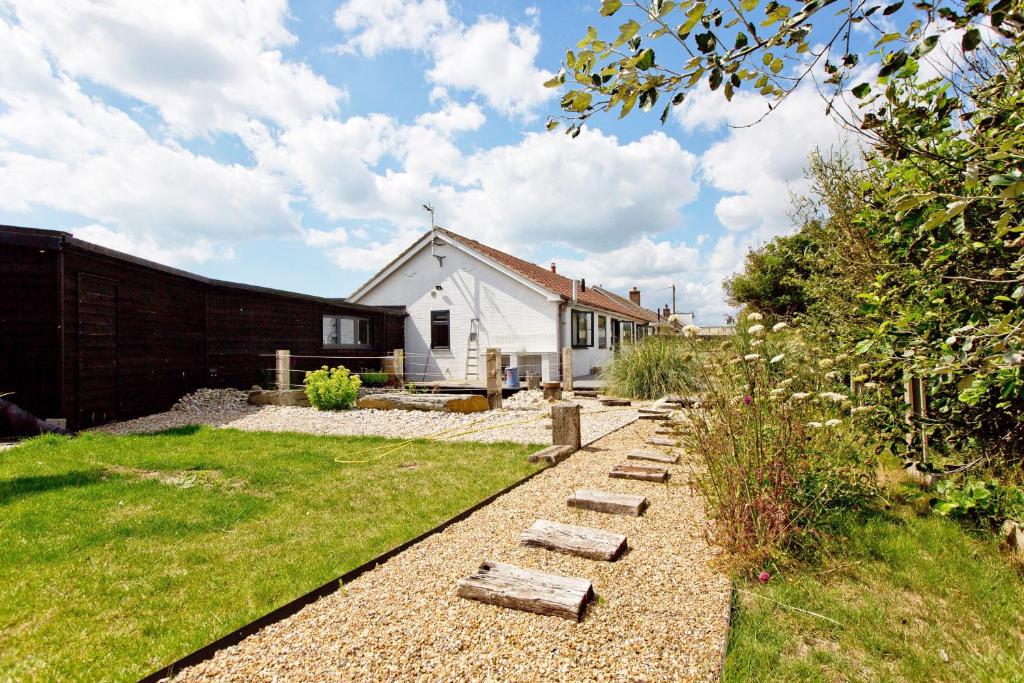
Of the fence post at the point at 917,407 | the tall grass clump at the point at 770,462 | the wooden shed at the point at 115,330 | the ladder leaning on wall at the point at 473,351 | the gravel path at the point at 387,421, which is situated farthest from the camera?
the ladder leaning on wall at the point at 473,351

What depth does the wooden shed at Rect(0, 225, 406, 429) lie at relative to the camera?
8367mm

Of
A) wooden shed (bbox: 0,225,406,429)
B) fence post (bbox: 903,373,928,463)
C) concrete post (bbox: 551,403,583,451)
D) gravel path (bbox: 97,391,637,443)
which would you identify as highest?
wooden shed (bbox: 0,225,406,429)

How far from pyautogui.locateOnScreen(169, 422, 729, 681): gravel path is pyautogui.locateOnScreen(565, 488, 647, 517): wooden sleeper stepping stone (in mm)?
490

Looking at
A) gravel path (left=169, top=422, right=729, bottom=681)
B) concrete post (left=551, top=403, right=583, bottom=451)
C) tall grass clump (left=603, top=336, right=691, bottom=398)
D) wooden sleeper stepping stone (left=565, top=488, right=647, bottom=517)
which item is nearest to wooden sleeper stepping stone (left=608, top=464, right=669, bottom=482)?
wooden sleeper stepping stone (left=565, top=488, right=647, bottom=517)

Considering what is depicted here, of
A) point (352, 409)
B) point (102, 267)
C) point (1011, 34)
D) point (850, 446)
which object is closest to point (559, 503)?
point (850, 446)

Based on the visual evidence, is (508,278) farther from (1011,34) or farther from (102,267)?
(1011,34)

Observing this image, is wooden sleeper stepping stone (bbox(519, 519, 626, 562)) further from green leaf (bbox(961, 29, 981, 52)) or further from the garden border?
green leaf (bbox(961, 29, 981, 52))

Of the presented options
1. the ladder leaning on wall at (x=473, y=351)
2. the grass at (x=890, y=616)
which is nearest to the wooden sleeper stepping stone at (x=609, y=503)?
the grass at (x=890, y=616)

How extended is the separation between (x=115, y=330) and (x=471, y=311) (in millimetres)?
10219

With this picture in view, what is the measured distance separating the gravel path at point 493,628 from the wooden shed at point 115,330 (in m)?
8.72

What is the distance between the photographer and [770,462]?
341 cm

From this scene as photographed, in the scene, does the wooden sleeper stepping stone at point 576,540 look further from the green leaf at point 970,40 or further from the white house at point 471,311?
the white house at point 471,311

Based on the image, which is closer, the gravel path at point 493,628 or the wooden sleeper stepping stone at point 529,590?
the gravel path at point 493,628

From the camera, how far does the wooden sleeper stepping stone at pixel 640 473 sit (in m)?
4.93
